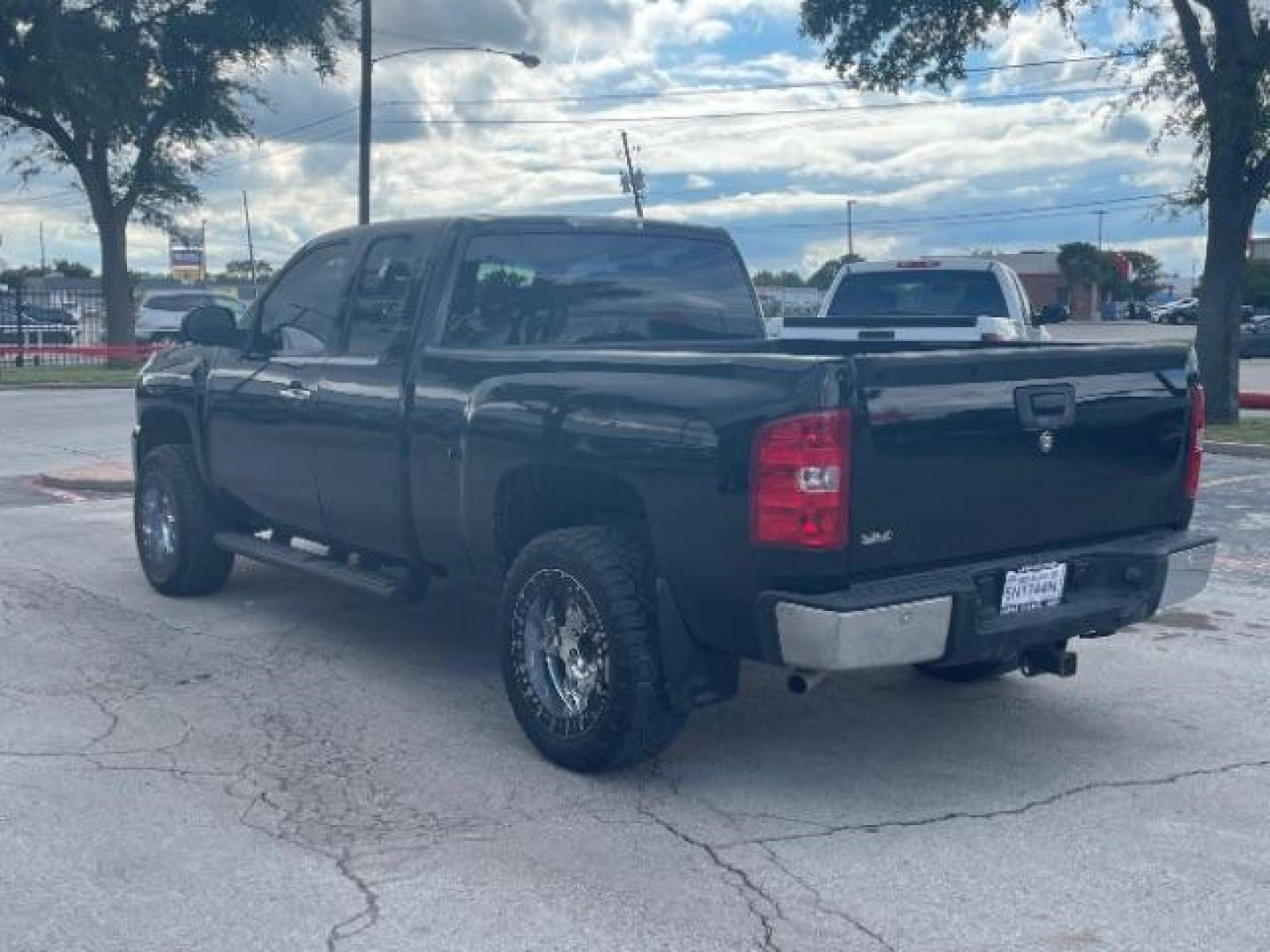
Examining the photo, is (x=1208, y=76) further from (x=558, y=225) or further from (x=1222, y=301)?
(x=558, y=225)

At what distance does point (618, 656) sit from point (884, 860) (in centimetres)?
109

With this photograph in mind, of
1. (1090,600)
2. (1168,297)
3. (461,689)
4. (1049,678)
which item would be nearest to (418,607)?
(461,689)

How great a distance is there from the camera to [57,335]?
4078cm

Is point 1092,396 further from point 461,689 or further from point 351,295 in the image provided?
point 351,295

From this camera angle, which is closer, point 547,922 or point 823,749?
point 547,922

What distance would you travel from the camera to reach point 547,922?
4246 mm

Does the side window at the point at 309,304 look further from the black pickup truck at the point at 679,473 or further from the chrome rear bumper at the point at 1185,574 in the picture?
the chrome rear bumper at the point at 1185,574

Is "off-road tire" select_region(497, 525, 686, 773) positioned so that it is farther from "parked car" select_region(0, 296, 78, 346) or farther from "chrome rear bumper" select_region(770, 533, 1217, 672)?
"parked car" select_region(0, 296, 78, 346)

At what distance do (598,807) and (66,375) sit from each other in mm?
28938

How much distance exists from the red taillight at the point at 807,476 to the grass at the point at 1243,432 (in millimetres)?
12431

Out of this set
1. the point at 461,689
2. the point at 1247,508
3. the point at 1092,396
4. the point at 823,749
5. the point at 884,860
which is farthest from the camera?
the point at 1247,508

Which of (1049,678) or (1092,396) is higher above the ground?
(1092,396)

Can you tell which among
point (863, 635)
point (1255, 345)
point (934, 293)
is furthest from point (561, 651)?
point (1255, 345)

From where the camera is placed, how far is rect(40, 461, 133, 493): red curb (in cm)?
1350
